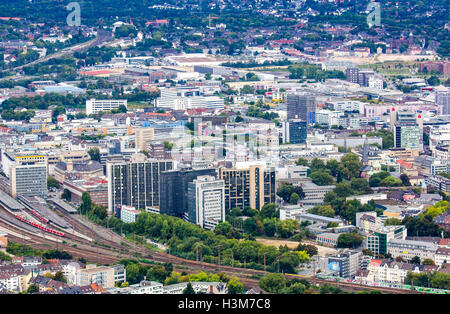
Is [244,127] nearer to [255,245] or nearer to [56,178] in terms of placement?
[56,178]

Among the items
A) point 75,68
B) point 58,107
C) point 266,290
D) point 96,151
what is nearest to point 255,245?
point 266,290

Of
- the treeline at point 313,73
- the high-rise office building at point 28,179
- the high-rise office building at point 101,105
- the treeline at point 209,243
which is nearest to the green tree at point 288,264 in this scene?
the treeline at point 209,243

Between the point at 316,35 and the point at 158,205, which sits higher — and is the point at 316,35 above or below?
above

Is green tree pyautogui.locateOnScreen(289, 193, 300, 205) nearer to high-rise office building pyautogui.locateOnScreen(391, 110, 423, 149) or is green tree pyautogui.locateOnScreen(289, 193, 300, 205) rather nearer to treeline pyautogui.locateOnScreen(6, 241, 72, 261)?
treeline pyautogui.locateOnScreen(6, 241, 72, 261)

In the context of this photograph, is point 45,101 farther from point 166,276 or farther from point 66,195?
point 166,276

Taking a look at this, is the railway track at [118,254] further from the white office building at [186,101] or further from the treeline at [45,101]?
the treeline at [45,101]

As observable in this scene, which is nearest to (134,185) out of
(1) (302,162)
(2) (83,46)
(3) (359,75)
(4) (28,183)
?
(4) (28,183)
